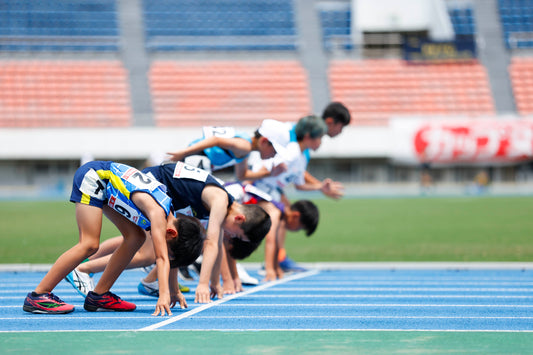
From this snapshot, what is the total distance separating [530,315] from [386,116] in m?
34.2

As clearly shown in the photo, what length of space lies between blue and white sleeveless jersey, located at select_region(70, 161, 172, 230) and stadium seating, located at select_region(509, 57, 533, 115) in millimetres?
37231

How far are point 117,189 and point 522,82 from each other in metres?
38.5

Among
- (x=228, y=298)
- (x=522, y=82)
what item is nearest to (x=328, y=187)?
(x=228, y=298)

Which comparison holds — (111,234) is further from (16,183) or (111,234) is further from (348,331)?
(16,183)

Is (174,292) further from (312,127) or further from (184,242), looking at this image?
(312,127)

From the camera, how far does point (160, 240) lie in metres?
5.12

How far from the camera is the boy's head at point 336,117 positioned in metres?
7.97

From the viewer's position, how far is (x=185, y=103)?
3909 centimetres

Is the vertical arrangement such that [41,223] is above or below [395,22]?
below

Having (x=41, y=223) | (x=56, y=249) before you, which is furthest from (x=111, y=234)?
(x=41, y=223)

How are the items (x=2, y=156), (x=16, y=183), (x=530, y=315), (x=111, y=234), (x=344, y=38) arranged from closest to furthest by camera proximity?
(x=530, y=315) → (x=111, y=234) → (x=2, y=156) → (x=16, y=183) → (x=344, y=38)

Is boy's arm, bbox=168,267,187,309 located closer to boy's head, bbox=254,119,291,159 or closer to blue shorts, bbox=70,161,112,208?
blue shorts, bbox=70,161,112,208

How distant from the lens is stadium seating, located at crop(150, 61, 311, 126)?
3850 cm

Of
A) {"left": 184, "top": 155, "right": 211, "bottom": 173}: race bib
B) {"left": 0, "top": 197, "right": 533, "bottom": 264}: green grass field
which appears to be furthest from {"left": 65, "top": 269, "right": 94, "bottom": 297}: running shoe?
{"left": 0, "top": 197, "right": 533, "bottom": 264}: green grass field
